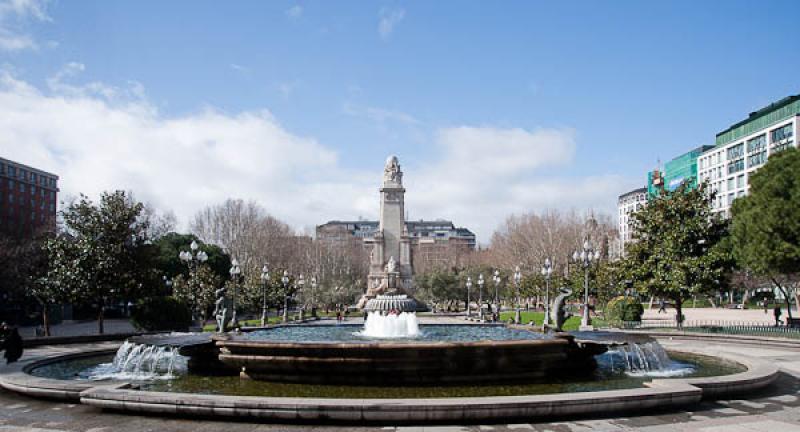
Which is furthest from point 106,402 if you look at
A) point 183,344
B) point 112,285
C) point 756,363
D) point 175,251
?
point 175,251

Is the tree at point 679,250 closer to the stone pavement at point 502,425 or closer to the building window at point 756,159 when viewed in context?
the stone pavement at point 502,425

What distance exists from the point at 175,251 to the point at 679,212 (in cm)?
4782

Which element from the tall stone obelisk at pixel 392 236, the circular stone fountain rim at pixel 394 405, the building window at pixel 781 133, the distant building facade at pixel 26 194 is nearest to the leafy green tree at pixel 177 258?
the distant building facade at pixel 26 194

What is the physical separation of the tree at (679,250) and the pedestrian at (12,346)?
1093 inches

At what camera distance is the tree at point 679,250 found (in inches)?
1159

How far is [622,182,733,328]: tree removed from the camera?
29.4 m

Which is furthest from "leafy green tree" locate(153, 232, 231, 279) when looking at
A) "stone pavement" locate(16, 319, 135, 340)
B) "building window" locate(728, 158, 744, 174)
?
"building window" locate(728, 158, 744, 174)

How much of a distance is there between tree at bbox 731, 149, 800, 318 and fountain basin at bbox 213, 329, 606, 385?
18210 mm

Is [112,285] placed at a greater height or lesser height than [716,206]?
lesser

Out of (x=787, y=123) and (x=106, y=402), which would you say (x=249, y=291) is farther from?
(x=787, y=123)

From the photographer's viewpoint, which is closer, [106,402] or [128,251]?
[106,402]

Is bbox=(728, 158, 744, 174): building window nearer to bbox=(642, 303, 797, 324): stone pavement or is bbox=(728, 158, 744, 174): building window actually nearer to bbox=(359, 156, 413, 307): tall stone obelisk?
bbox=(642, 303, 797, 324): stone pavement

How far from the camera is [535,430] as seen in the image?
930 cm

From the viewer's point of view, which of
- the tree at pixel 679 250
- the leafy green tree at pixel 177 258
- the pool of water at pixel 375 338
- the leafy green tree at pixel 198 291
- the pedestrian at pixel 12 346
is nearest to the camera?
the pedestrian at pixel 12 346
